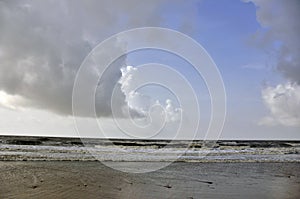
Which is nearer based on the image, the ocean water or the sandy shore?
the sandy shore

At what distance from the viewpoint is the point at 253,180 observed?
10273 mm

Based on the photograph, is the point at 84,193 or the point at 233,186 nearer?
the point at 84,193

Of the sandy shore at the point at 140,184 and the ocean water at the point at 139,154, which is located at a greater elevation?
the ocean water at the point at 139,154

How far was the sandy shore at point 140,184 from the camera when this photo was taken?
7.75m

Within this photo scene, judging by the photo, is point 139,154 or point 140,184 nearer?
point 140,184

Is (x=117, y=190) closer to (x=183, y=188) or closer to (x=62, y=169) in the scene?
(x=183, y=188)

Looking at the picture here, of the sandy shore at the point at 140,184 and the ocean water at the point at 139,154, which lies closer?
the sandy shore at the point at 140,184

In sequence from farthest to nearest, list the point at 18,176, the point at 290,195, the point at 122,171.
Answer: the point at 122,171
the point at 18,176
the point at 290,195

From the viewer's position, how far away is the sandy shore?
7.75m

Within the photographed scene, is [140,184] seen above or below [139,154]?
below

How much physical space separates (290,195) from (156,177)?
3837mm

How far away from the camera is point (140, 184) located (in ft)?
29.6

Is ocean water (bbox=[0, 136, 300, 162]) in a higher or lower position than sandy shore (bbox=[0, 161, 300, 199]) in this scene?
higher

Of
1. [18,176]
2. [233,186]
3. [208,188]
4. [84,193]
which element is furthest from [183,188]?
[18,176]
